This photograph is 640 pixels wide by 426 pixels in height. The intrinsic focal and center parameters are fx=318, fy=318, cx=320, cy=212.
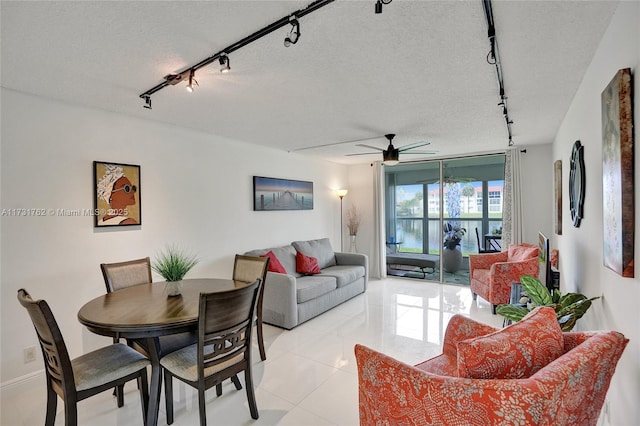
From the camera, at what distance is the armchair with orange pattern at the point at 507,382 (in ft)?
3.40

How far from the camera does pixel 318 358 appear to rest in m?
3.10

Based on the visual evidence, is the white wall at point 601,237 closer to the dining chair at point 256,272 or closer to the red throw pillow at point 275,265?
the dining chair at point 256,272

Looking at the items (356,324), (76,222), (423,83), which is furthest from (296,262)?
(423,83)

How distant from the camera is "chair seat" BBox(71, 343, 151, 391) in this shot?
1.87 metres

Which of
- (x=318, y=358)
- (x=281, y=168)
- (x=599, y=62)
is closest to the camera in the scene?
(x=599, y=62)

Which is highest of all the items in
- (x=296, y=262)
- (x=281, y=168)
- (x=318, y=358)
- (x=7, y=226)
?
(x=281, y=168)

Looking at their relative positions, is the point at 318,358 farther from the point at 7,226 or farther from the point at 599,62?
the point at 599,62

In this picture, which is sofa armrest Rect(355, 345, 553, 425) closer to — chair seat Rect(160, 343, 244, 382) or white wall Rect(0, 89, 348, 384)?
chair seat Rect(160, 343, 244, 382)

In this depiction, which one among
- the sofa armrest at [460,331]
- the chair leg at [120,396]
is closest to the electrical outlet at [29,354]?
the chair leg at [120,396]

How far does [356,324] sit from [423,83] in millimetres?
2878

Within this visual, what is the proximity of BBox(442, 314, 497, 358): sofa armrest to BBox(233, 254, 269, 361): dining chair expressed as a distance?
1.63 metres

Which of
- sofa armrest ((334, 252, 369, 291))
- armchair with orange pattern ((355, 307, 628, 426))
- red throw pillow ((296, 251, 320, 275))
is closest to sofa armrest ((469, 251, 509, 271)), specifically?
sofa armrest ((334, 252, 369, 291))

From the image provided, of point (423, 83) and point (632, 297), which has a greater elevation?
point (423, 83)

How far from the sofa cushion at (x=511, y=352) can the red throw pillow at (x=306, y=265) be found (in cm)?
365
